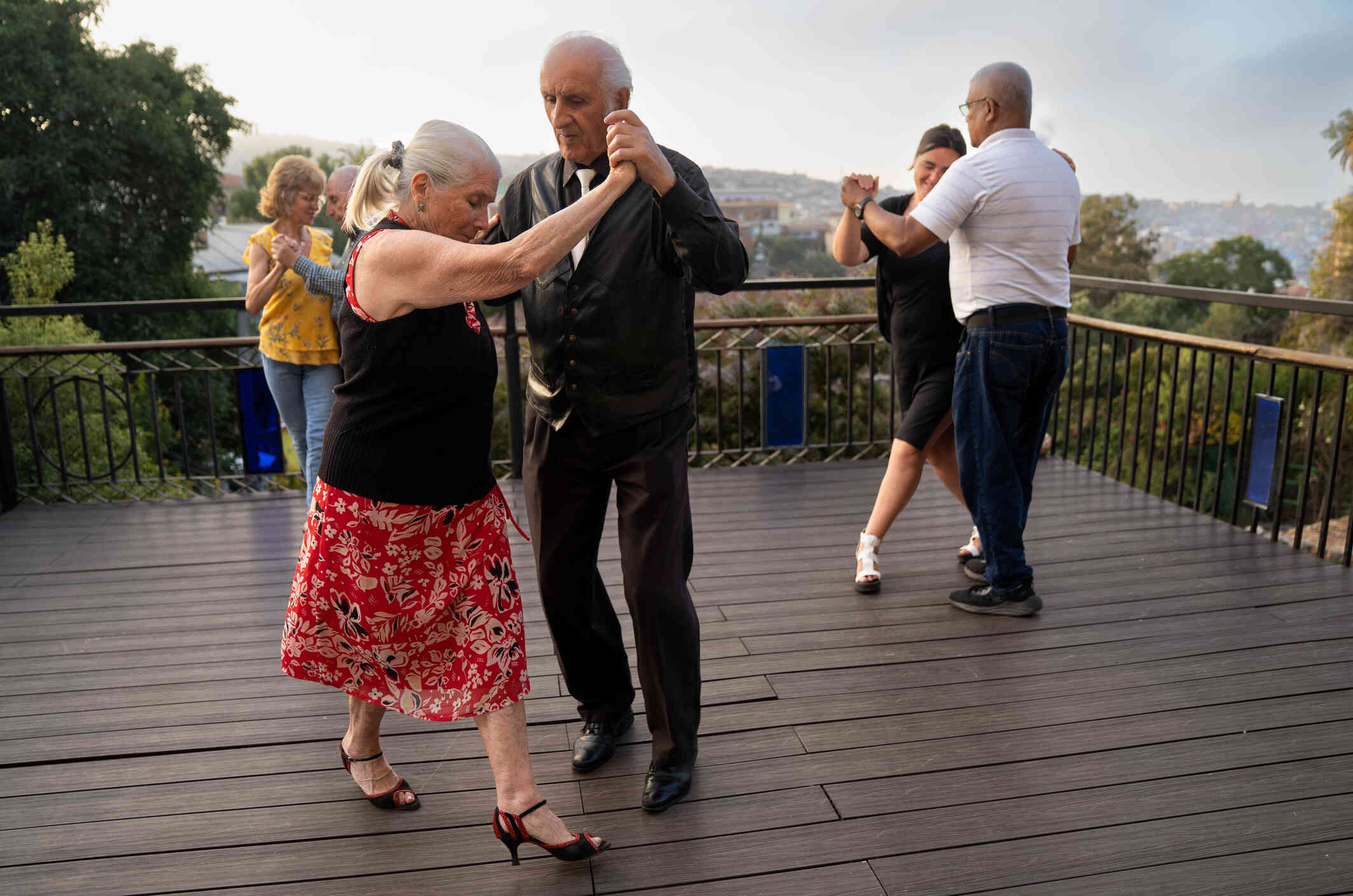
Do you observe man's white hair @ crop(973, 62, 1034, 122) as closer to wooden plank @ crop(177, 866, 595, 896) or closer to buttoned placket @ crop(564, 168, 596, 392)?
buttoned placket @ crop(564, 168, 596, 392)

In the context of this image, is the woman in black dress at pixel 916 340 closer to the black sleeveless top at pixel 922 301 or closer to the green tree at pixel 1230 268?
the black sleeveless top at pixel 922 301

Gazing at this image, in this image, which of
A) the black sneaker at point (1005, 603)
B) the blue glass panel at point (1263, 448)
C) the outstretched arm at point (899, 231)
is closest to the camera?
the outstretched arm at point (899, 231)

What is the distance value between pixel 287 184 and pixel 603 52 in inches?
70.9

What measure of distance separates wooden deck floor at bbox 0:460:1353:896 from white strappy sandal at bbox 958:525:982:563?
0.09m

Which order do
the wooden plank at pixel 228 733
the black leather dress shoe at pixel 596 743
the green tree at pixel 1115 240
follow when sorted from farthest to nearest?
the green tree at pixel 1115 240 → the wooden plank at pixel 228 733 → the black leather dress shoe at pixel 596 743

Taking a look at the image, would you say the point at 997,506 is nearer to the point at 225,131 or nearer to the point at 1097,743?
the point at 1097,743

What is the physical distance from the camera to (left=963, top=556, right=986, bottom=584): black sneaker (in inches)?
128

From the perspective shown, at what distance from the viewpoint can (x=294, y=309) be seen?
3.26 meters

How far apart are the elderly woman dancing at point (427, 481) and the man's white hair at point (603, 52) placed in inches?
11.0

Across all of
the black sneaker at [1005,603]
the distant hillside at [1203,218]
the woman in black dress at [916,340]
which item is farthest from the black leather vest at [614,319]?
the distant hillside at [1203,218]

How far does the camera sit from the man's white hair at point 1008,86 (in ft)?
8.72

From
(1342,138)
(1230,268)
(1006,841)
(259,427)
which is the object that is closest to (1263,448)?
(1006,841)

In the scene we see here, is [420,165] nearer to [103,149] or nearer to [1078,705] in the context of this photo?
[1078,705]

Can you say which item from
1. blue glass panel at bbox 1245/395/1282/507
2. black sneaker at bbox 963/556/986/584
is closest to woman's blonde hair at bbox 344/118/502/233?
black sneaker at bbox 963/556/986/584
